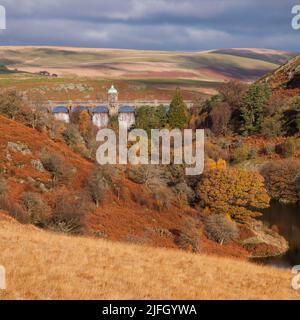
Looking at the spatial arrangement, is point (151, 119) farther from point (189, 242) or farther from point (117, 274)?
point (117, 274)

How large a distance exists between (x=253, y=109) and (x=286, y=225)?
167ft

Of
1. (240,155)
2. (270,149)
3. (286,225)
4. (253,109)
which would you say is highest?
(253,109)

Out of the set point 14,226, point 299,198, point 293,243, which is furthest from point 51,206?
point 299,198

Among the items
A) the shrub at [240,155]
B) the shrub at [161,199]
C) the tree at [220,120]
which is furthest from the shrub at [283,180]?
the tree at [220,120]

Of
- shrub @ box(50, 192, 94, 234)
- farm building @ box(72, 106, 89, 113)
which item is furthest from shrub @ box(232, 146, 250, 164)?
farm building @ box(72, 106, 89, 113)

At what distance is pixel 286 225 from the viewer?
67.8 metres

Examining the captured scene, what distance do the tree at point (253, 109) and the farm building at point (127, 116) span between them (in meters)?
36.0

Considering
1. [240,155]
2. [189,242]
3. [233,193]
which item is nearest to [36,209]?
[189,242]

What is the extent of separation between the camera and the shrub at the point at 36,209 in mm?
43037

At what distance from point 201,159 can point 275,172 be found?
53.4 feet

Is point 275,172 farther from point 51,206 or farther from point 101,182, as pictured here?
point 51,206

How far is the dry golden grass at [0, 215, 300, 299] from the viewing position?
17.6 m
